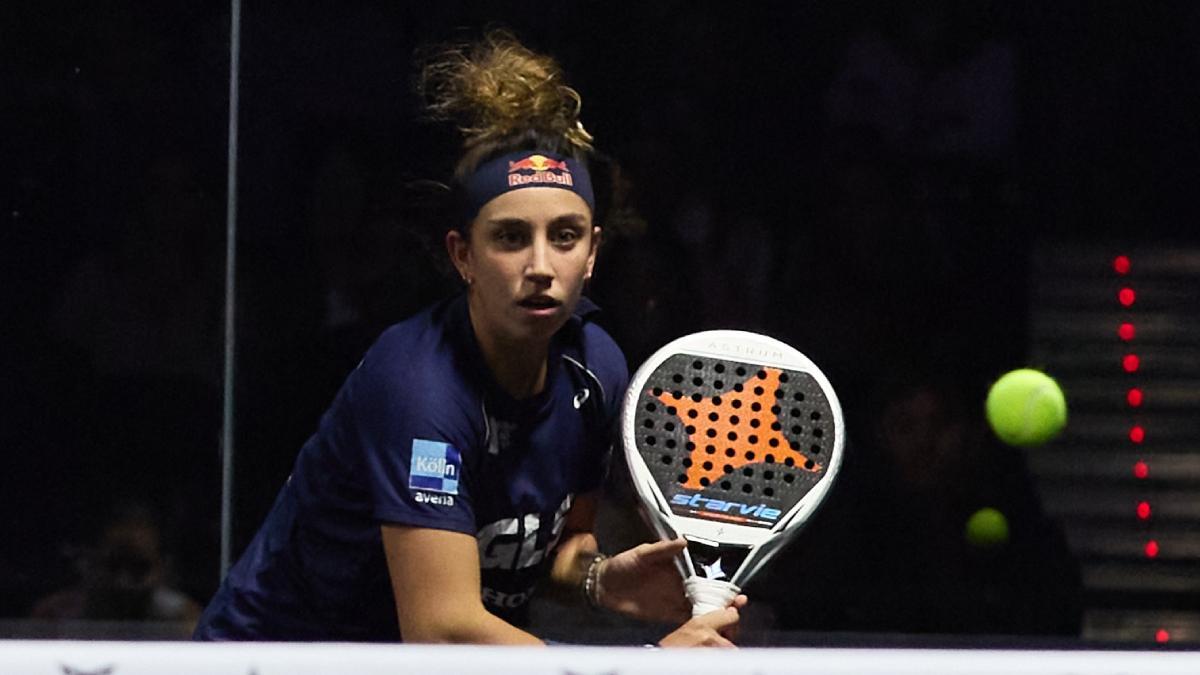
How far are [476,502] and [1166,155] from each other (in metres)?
1.73

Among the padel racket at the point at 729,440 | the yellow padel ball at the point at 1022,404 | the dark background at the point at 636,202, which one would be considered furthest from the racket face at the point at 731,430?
the yellow padel ball at the point at 1022,404

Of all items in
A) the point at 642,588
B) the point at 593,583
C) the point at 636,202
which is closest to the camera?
the point at 642,588

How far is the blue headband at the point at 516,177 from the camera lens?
278 cm

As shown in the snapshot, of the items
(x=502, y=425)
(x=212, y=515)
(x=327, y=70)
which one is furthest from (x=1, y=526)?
(x=502, y=425)

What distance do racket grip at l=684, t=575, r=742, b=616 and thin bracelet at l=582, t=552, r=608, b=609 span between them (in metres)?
0.32

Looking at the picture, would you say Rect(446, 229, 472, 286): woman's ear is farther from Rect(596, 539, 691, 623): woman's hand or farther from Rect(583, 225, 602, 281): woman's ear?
Rect(596, 539, 691, 623): woman's hand

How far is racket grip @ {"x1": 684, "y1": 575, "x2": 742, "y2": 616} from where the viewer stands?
2.56 m

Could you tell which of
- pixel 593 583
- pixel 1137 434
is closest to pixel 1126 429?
pixel 1137 434

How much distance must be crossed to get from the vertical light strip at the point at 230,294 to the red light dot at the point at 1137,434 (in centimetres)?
154

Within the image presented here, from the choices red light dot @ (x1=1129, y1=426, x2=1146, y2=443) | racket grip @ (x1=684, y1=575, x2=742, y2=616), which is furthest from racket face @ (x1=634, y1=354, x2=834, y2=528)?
red light dot @ (x1=1129, y1=426, x2=1146, y2=443)

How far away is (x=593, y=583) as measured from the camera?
292cm

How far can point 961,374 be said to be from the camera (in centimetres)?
400

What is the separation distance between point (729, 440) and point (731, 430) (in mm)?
13

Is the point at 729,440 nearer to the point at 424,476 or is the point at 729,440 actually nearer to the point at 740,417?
the point at 740,417
